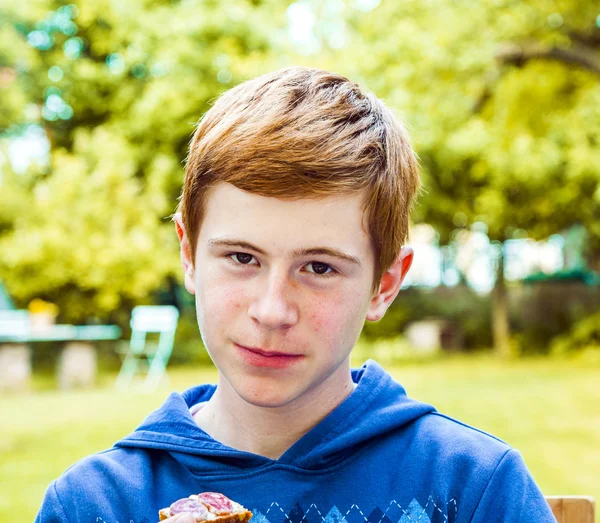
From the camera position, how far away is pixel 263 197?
1.26 m

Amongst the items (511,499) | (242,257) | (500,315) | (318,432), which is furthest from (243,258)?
(500,315)

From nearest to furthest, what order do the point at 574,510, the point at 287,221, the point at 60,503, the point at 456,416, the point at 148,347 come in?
the point at 287,221 → the point at 60,503 → the point at 574,510 → the point at 456,416 → the point at 148,347

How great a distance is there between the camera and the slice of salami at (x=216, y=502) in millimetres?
1236

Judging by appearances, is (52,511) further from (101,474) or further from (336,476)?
(336,476)

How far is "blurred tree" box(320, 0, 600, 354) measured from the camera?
9.33 meters

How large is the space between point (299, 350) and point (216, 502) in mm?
269

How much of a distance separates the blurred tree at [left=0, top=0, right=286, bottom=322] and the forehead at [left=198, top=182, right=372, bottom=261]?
10474mm

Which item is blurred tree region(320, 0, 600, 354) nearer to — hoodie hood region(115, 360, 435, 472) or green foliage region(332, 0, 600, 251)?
green foliage region(332, 0, 600, 251)

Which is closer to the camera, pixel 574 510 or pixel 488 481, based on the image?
pixel 488 481

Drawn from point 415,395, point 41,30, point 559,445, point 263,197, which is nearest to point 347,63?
point 415,395

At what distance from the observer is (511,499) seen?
1.29m

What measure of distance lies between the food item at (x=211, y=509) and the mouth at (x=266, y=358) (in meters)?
0.22

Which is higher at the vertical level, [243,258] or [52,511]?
[243,258]

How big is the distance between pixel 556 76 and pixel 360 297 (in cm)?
1184
